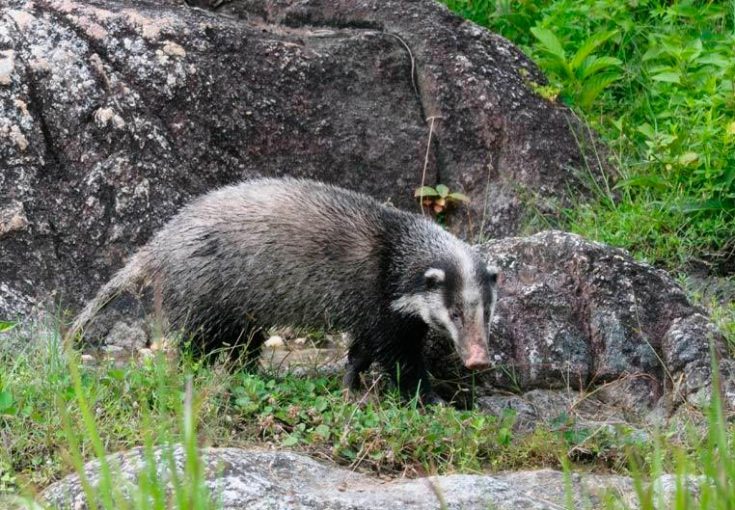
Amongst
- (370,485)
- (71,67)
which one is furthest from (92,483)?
(71,67)

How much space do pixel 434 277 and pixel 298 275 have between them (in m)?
0.79

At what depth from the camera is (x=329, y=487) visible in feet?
16.1

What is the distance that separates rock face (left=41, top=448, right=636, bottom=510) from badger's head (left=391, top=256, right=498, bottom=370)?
116cm

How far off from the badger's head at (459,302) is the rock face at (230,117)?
1.70 m

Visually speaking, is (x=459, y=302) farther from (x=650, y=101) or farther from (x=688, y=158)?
(x=650, y=101)

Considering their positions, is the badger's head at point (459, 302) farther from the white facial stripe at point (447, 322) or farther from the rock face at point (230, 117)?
the rock face at point (230, 117)

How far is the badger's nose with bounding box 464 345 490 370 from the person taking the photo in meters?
6.16

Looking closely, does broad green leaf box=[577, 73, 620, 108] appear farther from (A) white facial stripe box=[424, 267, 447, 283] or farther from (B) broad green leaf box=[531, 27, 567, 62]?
(A) white facial stripe box=[424, 267, 447, 283]

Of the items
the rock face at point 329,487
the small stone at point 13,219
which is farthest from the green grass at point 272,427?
the small stone at point 13,219

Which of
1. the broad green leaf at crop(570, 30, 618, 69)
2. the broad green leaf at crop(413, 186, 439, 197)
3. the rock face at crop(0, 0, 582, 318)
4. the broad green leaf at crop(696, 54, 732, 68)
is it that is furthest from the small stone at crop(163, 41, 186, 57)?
the broad green leaf at crop(696, 54, 732, 68)

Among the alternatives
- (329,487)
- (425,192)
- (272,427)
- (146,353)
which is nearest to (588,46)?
(425,192)

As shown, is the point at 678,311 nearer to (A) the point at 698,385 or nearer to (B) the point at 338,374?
(A) the point at 698,385

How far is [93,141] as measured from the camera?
7.55 meters

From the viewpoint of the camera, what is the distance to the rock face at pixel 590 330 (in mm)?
6547
